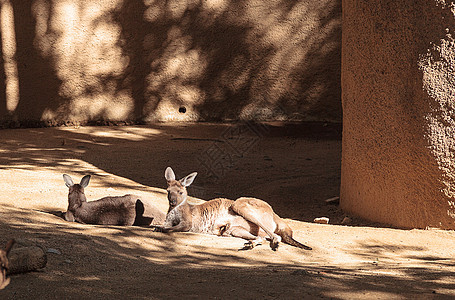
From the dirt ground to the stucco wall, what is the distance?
109cm

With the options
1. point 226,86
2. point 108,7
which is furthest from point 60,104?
point 226,86

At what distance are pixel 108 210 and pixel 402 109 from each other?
277 cm

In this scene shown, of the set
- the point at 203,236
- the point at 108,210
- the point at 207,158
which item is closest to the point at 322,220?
the point at 203,236

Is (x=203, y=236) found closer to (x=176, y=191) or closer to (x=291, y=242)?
(x=176, y=191)

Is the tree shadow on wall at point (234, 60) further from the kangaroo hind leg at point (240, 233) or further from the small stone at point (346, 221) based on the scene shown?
the kangaroo hind leg at point (240, 233)

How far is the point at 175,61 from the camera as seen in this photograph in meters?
11.0

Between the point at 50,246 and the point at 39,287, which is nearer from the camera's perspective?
the point at 39,287

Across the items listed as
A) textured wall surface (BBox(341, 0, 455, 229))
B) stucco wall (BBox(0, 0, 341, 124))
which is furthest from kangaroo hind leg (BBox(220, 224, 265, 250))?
stucco wall (BBox(0, 0, 341, 124))

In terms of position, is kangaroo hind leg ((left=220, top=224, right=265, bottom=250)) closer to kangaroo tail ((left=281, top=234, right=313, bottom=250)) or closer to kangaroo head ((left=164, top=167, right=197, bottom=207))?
kangaroo tail ((left=281, top=234, right=313, bottom=250))

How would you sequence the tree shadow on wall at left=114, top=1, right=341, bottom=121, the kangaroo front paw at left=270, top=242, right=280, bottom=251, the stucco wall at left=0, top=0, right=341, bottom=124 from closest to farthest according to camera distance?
the kangaroo front paw at left=270, top=242, right=280, bottom=251 → the stucco wall at left=0, top=0, right=341, bottom=124 → the tree shadow on wall at left=114, top=1, right=341, bottom=121

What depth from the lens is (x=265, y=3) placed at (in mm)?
10859

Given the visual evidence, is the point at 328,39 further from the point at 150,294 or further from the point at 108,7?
the point at 150,294

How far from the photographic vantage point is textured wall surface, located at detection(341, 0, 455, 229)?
16.5ft

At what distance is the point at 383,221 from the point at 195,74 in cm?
612
